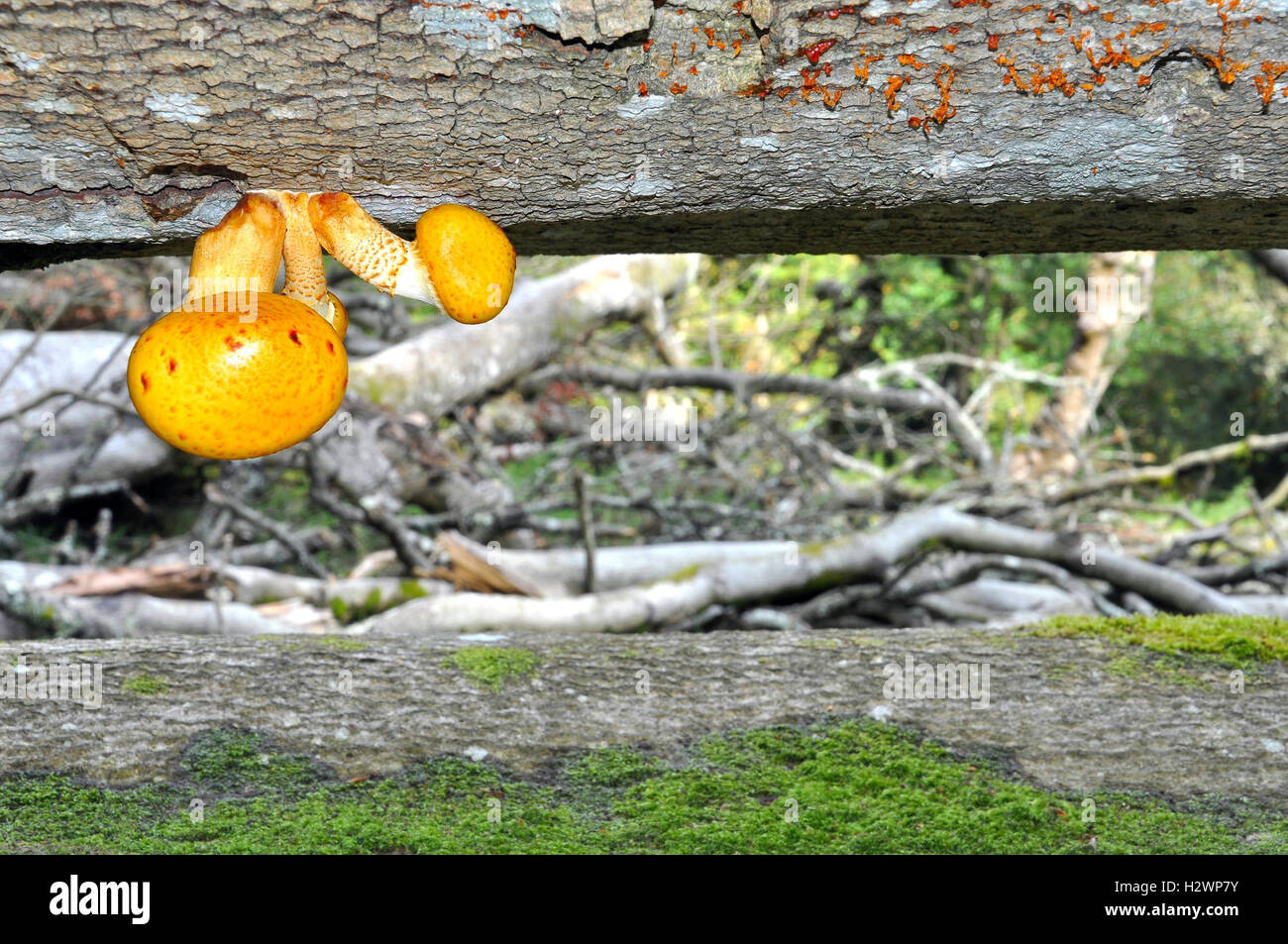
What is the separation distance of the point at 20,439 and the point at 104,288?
5.02 feet

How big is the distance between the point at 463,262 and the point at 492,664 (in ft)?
3.47

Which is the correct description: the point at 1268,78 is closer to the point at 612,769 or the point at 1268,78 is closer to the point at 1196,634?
the point at 1196,634

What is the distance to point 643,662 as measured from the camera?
2.35 meters

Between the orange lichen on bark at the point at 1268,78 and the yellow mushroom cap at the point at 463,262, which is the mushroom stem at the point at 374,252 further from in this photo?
the orange lichen on bark at the point at 1268,78

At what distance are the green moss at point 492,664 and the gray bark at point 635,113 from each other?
998 millimetres

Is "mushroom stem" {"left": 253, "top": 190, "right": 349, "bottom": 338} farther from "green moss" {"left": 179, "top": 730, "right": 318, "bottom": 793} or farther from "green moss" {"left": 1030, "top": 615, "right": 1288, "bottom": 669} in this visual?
"green moss" {"left": 1030, "top": 615, "right": 1288, "bottom": 669}

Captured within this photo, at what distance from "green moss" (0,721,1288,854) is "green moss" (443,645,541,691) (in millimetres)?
237

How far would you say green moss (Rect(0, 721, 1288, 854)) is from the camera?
1864 millimetres

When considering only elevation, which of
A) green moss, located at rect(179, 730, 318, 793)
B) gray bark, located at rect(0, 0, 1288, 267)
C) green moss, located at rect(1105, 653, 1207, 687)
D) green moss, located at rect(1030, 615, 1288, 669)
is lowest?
green moss, located at rect(179, 730, 318, 793)

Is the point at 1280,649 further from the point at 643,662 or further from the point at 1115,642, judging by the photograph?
the point at 643,662

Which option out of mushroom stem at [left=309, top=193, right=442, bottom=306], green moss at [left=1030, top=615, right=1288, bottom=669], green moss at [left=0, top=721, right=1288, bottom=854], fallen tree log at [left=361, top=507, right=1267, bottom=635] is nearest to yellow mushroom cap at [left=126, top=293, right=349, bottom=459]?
mushroom stem at [left=309, top=193, right=442, bottom=306]

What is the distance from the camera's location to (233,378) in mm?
1357

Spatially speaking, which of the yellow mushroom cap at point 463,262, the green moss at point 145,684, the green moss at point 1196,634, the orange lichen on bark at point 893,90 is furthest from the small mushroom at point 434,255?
the green moss at point 1196,634

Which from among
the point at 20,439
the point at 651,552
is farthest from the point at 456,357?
the point at 20,439
